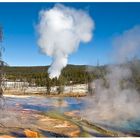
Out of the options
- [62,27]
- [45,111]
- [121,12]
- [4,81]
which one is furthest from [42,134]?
[121,12]

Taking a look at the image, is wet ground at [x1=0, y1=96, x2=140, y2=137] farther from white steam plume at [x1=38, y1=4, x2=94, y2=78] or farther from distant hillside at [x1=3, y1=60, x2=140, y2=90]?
white steam plume at [x1=38, y1=4, x2=94, y2=78]

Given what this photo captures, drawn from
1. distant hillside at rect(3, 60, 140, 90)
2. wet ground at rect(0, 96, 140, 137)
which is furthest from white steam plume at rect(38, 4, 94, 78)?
wet ground at rect(0, 96, 140, 137)

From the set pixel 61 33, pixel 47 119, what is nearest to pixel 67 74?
pixel 61 33

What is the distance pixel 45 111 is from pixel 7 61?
173cm

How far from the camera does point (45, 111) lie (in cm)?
1302

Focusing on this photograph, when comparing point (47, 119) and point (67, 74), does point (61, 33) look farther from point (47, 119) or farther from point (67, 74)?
point (47, 119)

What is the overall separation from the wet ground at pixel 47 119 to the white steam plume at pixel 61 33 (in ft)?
3.32

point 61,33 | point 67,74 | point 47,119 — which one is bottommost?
point 47,119

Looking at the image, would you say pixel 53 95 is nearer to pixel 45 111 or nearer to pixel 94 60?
pixel 45 111

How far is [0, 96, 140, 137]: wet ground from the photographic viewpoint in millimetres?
12406

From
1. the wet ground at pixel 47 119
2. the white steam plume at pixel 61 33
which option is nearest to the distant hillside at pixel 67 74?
the white steam plume at pixel 61 33

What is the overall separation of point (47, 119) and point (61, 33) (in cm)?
230

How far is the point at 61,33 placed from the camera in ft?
41.5

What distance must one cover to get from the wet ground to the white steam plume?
39.8 inches
